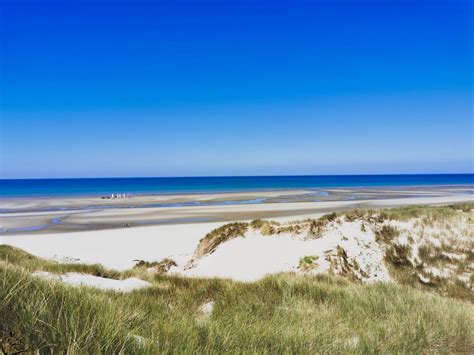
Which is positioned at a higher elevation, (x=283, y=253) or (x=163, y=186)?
(x=163, y=186)

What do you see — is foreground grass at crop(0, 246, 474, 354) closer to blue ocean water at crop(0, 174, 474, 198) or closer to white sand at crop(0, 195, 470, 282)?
white sand at crop(0, 195, 470, 282)

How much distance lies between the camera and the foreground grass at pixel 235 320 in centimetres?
284

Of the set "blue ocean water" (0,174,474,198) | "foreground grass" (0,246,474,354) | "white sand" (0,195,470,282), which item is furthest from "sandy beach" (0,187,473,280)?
"blue ocean water" (0,174,474,198)

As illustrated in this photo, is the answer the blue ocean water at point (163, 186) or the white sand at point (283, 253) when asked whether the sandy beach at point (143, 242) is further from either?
the blue ocean water at point (163, 186)

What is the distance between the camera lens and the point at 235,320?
402 cm

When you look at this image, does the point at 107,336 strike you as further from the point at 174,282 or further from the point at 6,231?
the point at 6,231

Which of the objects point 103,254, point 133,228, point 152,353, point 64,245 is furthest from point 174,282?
point 133,228

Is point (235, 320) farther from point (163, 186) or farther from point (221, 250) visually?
point (163, 186)

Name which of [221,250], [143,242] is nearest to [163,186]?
[143,242]

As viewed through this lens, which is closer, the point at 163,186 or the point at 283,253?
the point at 283,253

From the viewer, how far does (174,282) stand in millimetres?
8016

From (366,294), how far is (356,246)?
5.28 m

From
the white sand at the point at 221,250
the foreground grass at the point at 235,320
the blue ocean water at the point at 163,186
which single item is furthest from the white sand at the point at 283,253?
the blue ocean water at the point at 163,186

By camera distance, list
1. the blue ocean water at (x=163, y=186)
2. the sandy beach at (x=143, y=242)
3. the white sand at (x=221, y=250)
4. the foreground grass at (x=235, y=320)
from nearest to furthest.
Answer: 1. the foreground grass at (x=235, y=320)
2. the white sand at (x=221, y=250)
3. the sandy beach at (x=143, y=242)
4. the blue ocean water at (x=163, y=186)
